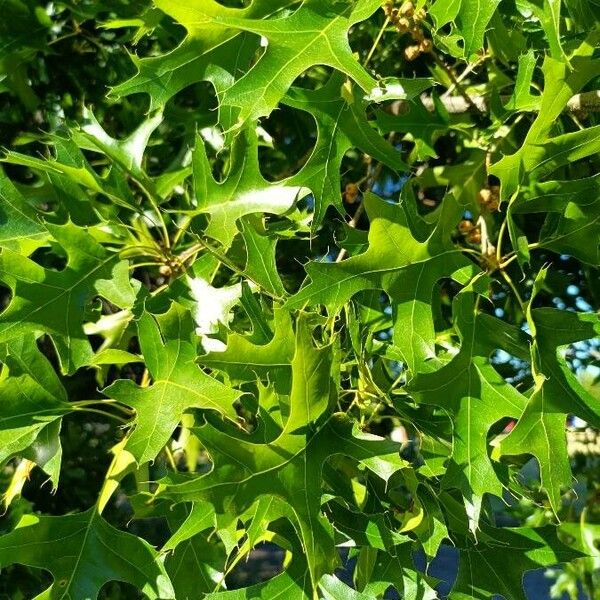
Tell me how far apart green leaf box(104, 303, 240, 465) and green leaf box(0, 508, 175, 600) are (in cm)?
21

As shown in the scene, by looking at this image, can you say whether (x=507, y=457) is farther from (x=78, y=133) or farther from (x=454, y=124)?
(x=78, y=133)

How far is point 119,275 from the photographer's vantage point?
1362 mm

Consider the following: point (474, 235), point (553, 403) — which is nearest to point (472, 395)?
point (553, 403)

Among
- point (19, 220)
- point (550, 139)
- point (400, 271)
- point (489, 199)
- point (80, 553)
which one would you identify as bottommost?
point (80, 553)

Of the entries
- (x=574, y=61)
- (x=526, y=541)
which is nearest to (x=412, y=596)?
(x=526, y=541)

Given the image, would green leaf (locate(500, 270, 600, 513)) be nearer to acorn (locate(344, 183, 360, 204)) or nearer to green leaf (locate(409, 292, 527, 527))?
green leaf (locate(409, 292, 527, 527))

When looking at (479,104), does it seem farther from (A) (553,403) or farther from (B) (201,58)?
(A) (553,403)

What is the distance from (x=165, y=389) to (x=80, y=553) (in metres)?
0.35

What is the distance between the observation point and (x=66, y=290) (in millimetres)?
1331

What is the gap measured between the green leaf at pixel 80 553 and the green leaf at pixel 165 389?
0.21m

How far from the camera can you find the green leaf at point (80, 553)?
53.3 inches

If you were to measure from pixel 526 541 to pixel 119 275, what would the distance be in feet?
2.25

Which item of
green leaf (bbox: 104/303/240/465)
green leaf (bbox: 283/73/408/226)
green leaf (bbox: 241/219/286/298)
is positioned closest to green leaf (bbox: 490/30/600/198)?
green leaf (bbox: 283/73/408/226)

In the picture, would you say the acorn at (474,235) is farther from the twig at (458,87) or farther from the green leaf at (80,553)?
the green leaf at (80,553)
